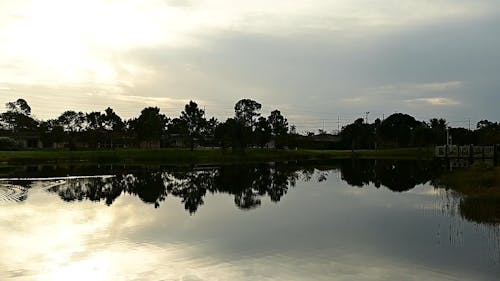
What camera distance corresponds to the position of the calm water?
12391mm

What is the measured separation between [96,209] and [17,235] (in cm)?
706

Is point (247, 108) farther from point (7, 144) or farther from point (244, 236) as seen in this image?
point (244, 236)

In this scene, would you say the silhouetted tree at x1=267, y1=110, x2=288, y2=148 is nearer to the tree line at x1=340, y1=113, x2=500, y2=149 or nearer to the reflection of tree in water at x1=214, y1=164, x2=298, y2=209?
the tree line at x1=340, y1=113, x2=500, y2=149

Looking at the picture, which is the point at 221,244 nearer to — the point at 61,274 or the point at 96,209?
the point at 61,274

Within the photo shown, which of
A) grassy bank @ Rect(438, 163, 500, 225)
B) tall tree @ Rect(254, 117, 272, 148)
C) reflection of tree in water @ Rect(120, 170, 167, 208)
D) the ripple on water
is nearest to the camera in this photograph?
grassy bank @ Rect(438, 163, 500, 225)

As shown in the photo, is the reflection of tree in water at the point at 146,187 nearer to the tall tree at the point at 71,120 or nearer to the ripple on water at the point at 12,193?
the ripple on water at the point at 12,193

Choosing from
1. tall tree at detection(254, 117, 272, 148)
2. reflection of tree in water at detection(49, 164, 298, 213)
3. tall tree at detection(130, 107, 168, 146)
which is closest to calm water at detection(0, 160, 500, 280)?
reflection of tree in water at detection(49, 164, 298, 213)

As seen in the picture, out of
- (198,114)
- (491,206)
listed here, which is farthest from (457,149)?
(491,206)

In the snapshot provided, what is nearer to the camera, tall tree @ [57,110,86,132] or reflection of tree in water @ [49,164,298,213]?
reflection of tree in water @ [49,164,298,213]

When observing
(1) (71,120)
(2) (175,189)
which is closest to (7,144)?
(1) (71,120)

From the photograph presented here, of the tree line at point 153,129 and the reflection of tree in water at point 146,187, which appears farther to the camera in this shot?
the tree line at point 153,129

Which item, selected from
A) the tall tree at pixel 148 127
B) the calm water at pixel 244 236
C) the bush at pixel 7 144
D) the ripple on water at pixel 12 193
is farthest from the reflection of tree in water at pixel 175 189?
the bush at pixel 7 144

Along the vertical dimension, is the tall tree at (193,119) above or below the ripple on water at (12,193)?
above

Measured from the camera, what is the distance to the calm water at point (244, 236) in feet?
40.7
